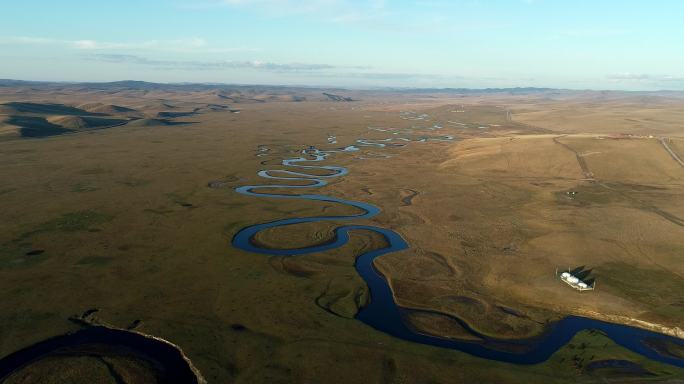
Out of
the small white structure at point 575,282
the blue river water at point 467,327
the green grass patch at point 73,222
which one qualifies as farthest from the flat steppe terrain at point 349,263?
the blue river water at point 467,327

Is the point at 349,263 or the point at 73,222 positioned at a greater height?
the point at 73,222

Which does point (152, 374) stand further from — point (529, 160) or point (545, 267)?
point (529, 160)

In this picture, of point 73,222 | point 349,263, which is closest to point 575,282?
point 349,263

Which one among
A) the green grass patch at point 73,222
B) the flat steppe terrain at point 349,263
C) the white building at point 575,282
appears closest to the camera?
the flat steppe terrain at point 349,263

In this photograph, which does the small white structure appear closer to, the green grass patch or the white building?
the white building

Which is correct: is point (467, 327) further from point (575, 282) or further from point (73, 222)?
point (73, 222)

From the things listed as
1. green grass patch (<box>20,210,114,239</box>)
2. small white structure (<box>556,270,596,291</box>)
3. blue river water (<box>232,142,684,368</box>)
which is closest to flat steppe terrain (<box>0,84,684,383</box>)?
green grass patch (<box>20,210,114,239</box>)

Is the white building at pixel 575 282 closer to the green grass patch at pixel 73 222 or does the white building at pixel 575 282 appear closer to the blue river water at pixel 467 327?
the blue river water at pixel 467 327
